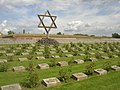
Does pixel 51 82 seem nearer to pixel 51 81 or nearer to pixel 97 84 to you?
pixel 51 81

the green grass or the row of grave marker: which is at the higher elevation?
the row of grave marker

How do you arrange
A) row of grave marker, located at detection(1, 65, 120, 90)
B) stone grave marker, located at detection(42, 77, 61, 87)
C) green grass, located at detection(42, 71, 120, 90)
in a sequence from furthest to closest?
stone grave marker, located at detection(42, 77, 61, 87)
green grass, located at detection(42, 71, 120, 90)
row of grave marker, located at detection(1, 65, 120, 90)

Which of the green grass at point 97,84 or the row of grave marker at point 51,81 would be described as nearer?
the row of grave marker at point 51,81

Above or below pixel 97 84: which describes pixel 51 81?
above

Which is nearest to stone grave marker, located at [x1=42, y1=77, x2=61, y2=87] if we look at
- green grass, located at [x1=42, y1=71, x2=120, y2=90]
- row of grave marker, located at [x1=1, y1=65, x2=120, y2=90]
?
row of grave marker, located at [x1=1, y1=65, x2=120, y2=90]

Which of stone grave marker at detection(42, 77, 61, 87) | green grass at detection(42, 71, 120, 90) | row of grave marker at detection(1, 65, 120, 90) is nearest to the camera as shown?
row of grave marker at detection(1, 65, 120, 90)

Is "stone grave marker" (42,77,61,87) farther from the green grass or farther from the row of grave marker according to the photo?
the green grass

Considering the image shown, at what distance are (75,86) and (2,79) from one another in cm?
288

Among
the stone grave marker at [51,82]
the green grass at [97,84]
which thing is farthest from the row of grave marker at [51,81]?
the green grass at [97,84]

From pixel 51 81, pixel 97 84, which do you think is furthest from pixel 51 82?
pixel 97 84

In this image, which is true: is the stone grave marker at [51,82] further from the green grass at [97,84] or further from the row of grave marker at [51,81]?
the green grass at [97,84]

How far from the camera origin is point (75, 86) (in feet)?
23.5

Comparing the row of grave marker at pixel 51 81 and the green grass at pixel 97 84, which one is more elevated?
the row of grave marker at pixel 51 81

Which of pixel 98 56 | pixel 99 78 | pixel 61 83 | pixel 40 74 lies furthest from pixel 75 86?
pixel 98 56
